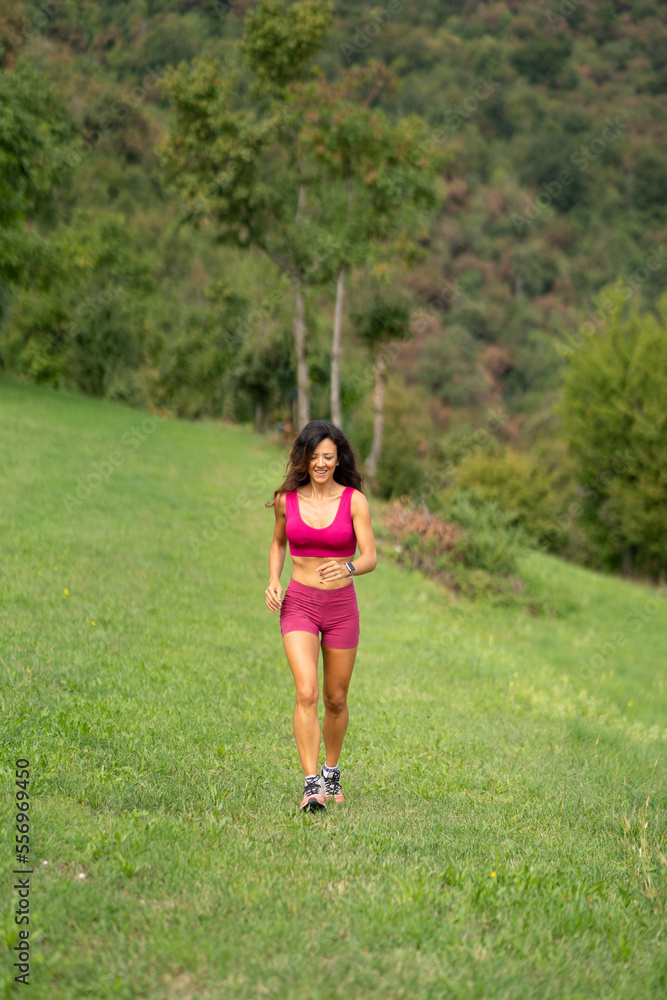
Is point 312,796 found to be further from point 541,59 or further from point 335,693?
point 541,59

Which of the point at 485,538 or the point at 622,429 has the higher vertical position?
the point at 622,429

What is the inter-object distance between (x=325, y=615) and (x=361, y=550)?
459 millimetres

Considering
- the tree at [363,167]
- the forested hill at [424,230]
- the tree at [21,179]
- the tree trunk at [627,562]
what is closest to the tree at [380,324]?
the forested hill at [424,230]

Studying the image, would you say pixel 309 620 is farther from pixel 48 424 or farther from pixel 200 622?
pixel 48 424

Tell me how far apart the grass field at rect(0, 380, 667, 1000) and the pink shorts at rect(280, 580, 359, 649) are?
1.07 m

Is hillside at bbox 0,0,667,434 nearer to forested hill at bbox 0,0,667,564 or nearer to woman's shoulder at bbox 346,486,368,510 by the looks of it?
forested hill at bbox 0,0,667,564

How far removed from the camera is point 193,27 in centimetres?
11625

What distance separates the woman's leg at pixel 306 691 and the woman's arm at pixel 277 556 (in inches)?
9.2

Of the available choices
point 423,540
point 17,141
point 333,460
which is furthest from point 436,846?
point 17,141

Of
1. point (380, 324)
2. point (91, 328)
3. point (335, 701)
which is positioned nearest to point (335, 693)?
point (335, 701)

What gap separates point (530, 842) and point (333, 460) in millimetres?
2577

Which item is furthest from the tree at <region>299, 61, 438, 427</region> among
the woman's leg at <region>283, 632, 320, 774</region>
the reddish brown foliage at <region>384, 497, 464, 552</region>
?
the woman's leg at <region>283, 632, 320, 774</region>

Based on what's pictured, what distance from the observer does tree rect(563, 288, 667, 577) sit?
31.5m

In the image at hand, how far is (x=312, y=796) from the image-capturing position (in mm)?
4672
